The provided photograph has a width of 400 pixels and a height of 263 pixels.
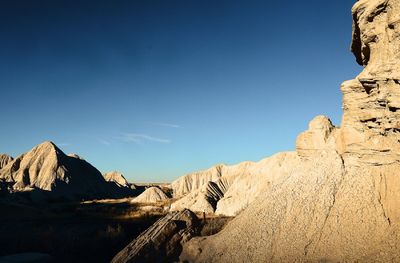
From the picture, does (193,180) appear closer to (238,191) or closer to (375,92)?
(238,191)

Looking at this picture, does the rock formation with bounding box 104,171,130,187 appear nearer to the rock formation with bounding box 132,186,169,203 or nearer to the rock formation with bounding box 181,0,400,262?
the rock formation with bounding box 132,186,169,203

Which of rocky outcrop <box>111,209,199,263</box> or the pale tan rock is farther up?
the pale tan rock

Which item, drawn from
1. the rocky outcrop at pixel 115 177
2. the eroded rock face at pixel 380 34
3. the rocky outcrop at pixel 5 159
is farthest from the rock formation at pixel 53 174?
the eroded rock face at pixel 380 34

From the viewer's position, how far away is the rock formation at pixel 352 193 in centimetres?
1240

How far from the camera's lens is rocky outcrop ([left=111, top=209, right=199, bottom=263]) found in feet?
50.6

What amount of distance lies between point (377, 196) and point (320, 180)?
8.60 ft

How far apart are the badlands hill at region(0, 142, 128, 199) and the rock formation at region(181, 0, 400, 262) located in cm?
6591

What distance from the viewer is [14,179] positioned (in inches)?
3241

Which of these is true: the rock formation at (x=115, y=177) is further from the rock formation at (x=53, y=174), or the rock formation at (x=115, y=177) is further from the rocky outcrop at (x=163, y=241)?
the rocky outcrop at (x=163, y=241)

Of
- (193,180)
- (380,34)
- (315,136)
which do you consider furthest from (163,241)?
(193,180)

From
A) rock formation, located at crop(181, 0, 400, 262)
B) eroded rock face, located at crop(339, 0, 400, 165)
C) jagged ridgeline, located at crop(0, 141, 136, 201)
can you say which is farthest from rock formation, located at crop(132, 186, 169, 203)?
eroded rock face, located at crop(339, 0, 400, 165)

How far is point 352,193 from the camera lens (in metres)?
13.7

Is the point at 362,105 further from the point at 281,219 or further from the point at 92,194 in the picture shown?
the point at 92,194

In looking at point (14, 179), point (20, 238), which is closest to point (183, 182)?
point (14, 179)
